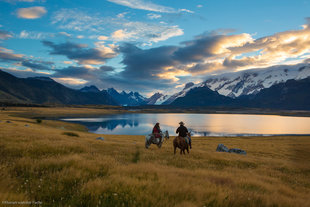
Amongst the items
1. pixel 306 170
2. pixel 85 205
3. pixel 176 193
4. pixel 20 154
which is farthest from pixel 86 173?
pixel 306 170

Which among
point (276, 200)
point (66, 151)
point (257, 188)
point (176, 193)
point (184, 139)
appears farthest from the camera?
point (184, 139)

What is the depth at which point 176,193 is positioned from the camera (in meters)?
5.43

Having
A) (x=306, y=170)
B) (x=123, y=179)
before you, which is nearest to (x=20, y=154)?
(x=123, y=179)

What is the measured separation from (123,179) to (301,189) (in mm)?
8517

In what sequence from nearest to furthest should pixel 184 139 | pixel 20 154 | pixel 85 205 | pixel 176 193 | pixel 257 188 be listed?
pixel 85 205 → pixel 176 193 → pixel 257 188 → pixel 20 154 → pixel 184 139

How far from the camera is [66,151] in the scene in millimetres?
11852

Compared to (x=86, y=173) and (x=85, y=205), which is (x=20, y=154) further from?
(x=85, y=205)

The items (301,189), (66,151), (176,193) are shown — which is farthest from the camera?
(66,151)

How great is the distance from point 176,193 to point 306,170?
15594 mm

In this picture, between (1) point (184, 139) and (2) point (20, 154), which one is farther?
(1) point (184, 139)

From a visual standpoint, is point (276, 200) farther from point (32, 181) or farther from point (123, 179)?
point (32, 181)

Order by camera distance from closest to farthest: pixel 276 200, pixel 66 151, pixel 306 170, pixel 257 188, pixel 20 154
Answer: pixel 276 200 < pixel 257 188 < pixel 20 154 < pixel 66 151 < pixel 306 170

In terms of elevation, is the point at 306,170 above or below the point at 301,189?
below

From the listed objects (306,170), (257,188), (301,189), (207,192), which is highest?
(207,192)
